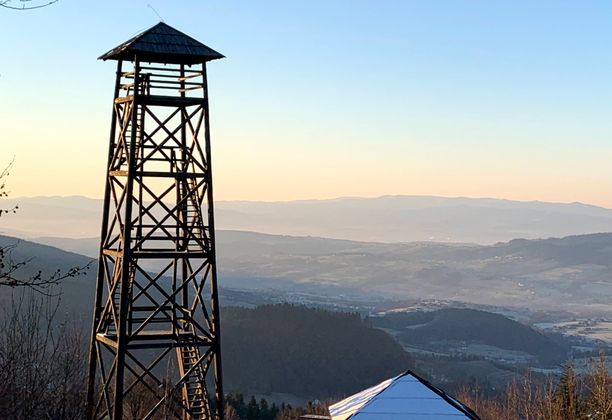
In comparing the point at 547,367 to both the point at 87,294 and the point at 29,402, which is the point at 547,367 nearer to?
the point at 87,294

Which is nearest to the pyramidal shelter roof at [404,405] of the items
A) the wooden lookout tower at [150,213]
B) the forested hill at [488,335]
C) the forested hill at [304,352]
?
the wooden lookout tower at [150,213]

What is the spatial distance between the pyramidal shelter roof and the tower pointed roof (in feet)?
32.4

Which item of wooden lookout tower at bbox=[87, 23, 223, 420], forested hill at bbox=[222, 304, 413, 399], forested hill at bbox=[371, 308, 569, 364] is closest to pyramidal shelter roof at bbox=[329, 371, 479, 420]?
wooden lookout tower at bbox=[87, 23, 223, 420]

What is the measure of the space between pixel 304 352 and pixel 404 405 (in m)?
102

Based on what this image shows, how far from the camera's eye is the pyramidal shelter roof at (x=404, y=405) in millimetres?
21047

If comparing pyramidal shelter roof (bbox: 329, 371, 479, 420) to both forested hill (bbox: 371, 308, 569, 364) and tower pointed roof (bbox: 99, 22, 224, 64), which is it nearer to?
tower pointed roof (bbox: 99, 22, 224, 64)

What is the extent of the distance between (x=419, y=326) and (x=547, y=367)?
46.3 m

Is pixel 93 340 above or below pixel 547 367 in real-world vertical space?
above

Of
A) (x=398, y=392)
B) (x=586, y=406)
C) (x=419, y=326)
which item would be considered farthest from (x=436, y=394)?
(x=419, y=326)

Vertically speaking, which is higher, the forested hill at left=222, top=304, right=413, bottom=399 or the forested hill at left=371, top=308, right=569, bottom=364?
the forested hill at left=222, top=304, right=413, bottom=399

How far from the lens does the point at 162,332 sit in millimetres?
22641

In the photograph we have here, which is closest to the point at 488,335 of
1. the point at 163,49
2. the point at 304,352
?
the point at 304,352

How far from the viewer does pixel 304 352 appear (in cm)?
12269

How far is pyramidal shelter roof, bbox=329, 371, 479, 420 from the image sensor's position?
21.0 m
